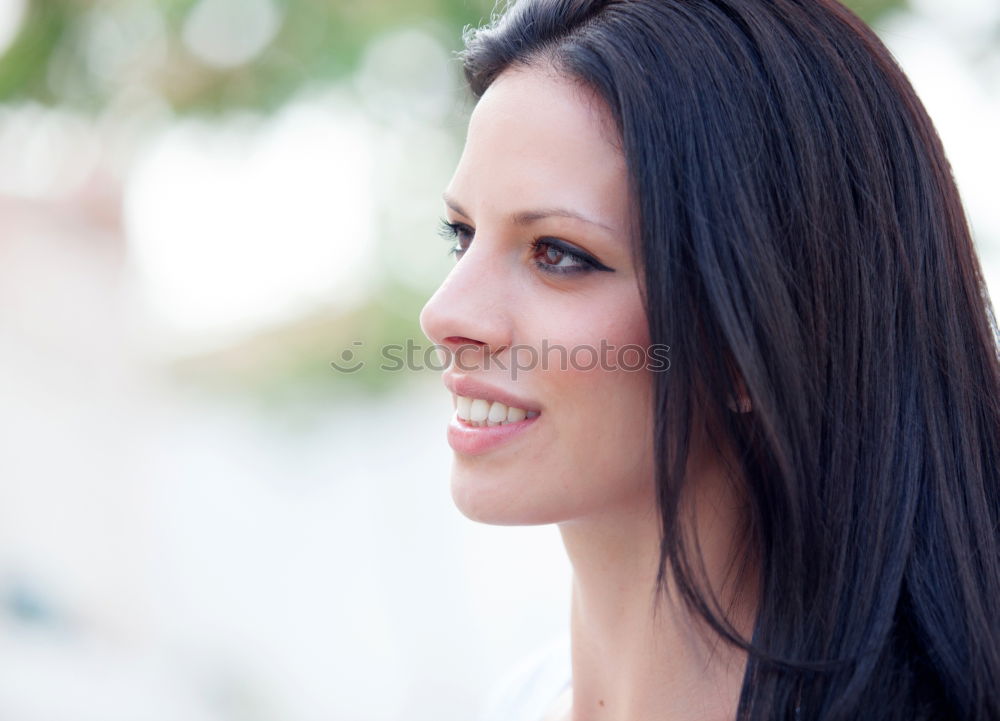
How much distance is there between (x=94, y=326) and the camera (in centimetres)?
477

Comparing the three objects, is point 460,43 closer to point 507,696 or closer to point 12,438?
point 507,696

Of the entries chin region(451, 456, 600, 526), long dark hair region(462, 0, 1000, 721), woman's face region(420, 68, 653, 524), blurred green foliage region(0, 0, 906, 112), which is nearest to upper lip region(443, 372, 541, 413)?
woman's face region(420, 68, 653, 524)

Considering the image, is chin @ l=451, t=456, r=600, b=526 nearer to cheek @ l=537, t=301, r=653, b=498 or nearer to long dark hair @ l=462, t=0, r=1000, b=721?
cheek @ l=537, t=301, r=653, b=498

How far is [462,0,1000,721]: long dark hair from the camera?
1271mm

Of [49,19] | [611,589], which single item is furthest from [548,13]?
[49,19]

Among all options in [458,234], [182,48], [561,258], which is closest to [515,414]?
[561,258]

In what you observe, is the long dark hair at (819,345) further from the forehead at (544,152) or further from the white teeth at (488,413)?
the white teeth at (488,413)

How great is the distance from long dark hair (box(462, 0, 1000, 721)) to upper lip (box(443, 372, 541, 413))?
212 millimetres

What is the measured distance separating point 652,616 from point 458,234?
0.75 metres

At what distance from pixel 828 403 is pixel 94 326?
4285mm

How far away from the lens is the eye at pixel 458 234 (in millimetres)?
1632

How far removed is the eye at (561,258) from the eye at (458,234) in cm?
20

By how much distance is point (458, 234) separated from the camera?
169 centimetres

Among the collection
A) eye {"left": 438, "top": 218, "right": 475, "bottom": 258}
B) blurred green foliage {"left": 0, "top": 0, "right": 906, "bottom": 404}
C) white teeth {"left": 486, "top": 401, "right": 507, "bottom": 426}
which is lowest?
white teeth {"left": 486, "top": 401, "right": 507, "bottom": 426}
